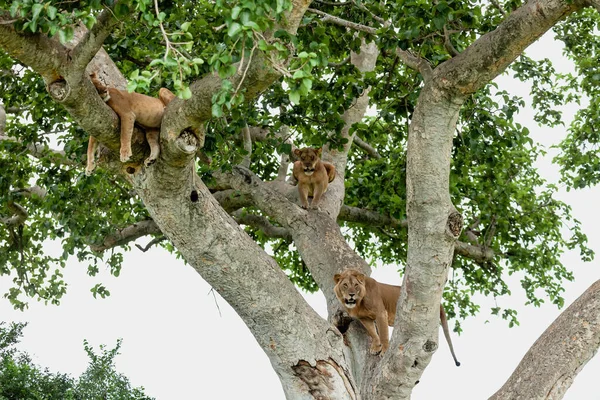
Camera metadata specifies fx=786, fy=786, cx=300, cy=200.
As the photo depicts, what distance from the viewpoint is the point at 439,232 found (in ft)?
22.2

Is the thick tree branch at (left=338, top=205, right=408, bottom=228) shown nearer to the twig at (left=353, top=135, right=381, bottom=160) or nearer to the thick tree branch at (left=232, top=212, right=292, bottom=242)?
the thick tree branch at (left=232, top=212, right=292, bottom=242)

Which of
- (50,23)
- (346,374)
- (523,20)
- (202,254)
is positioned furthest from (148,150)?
(523,20)

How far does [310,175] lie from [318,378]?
3600mm

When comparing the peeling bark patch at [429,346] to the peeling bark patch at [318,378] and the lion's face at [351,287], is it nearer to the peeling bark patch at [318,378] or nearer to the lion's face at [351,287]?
the peeling bark patch at [318,378]

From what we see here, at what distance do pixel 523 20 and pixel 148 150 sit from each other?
3168mm

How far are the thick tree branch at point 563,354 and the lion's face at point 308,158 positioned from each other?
3.98 m

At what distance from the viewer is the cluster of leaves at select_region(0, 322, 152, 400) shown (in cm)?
1046

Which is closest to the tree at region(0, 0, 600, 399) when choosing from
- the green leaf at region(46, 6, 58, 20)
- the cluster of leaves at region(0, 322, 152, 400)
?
the green leaf at region(46, 6, 58, 20)

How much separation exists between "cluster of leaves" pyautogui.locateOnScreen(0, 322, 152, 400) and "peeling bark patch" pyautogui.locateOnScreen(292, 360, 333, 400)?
14.1 feet

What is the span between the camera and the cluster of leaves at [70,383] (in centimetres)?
1046

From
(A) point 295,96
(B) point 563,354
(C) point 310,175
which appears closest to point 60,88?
(A) point 295,96

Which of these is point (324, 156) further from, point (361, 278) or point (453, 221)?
point (453, 221)

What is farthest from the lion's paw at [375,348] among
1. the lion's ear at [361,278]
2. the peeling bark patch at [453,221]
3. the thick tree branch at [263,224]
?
the thick tree branch at [263,224]

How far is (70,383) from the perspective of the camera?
10758mm
